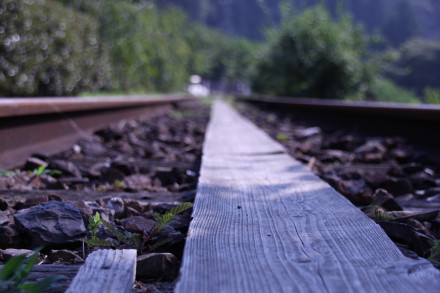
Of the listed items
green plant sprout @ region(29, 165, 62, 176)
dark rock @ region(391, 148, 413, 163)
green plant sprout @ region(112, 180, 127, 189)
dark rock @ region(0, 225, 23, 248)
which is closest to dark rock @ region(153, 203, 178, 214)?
dark rock @ region(0, 225, 23, 248)

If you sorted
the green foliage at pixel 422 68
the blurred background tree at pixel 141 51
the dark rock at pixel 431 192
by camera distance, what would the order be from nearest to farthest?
1. the dark rock at pixel 431 192
2. the blurred background tree at pixel 141 51
3. the green foliage at pixel 422 68

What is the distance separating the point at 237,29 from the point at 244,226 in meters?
148

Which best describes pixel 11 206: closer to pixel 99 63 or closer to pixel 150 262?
pixel 150 262

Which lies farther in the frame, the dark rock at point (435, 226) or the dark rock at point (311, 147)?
the dark rock at point (311, 147)

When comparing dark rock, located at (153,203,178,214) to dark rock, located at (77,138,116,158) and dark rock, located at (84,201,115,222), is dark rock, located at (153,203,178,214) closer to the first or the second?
dark rock, located at (84,201,115,222)

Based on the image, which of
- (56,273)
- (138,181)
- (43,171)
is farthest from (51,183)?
(56,273)

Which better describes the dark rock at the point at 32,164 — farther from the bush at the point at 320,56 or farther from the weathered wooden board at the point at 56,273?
the bush at the point at 320,56

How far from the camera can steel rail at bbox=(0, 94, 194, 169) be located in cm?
282

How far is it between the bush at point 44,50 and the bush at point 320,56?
644 cm

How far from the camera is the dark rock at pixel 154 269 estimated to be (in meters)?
1.18

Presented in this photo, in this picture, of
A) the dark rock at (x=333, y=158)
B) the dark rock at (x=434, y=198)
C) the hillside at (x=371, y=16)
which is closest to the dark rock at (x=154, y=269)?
the dark rock at (x=434, y=198)

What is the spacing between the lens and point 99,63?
957cm

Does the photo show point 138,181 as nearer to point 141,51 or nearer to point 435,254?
point 435,254

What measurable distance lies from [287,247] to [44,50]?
595cm
